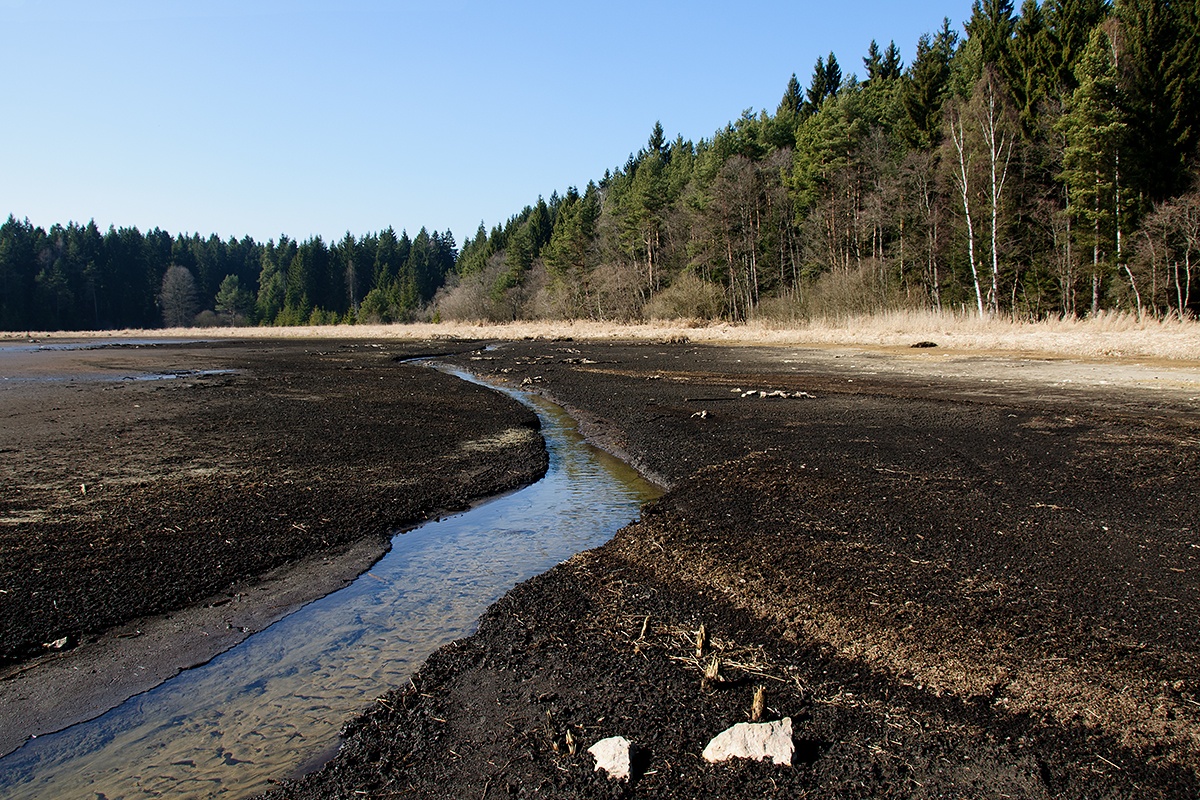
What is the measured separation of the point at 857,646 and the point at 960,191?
38341 millimetres

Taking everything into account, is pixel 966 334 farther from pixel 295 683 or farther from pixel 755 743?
pixel 295 683

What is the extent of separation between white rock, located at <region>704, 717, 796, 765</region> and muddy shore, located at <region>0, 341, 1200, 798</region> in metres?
0.06

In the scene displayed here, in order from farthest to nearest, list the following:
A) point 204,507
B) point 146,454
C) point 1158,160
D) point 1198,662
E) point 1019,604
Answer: point 1158,160 < point 146,454 < point 204,507 < point 1019,604 < point 1198,662

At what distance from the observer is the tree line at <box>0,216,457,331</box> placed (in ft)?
320

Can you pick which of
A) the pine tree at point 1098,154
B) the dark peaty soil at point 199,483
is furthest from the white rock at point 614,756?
the pine tree at point 1098,154

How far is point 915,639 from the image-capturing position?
11.8 ft

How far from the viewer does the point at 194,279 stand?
4646 inches

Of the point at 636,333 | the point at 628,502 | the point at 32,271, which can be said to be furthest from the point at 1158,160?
the point at 32,271

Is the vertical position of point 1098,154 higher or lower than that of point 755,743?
higher

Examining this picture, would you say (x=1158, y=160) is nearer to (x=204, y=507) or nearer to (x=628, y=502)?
(x=628, y=502)

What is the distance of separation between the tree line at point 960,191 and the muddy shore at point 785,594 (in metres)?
24.0

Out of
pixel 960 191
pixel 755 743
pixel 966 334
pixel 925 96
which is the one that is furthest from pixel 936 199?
pixel 755 743

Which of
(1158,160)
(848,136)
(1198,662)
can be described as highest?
(848,136)

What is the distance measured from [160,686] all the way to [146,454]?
236 inches
